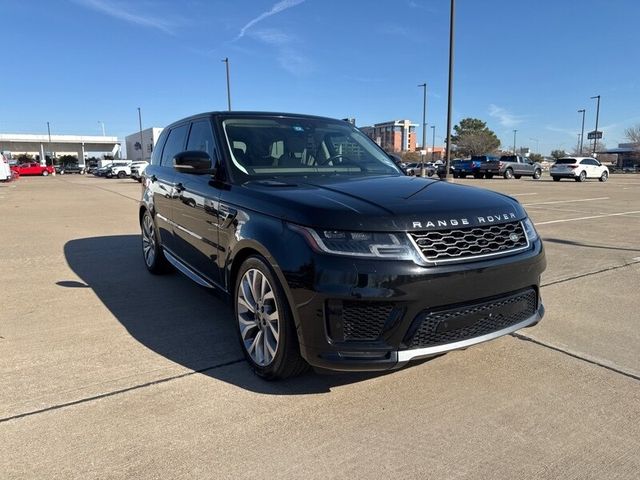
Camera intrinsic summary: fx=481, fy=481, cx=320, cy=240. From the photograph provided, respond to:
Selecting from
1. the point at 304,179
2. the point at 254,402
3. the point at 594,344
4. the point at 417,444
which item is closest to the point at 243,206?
the point at 304,179

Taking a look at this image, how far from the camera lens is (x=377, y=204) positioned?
9.20 ft

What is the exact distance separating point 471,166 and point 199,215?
3295cm

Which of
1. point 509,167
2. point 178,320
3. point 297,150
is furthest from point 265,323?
point 509,167

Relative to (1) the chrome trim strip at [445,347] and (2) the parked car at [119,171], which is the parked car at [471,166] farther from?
(1) the chrome trim strip at [445,347]

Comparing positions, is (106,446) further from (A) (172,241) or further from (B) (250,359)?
(A) (172,241)

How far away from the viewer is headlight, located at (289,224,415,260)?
2576 millimetres

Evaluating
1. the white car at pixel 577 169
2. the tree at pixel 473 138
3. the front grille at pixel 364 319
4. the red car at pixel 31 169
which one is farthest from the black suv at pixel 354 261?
the tree at pixel 473 138

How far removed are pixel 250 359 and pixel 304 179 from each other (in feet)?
4.44

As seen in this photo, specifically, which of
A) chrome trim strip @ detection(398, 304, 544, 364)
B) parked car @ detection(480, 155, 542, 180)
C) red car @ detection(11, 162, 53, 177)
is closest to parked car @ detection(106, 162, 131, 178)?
red car @ detection(11, 162, 53, 177)

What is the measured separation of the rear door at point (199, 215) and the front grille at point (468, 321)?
1.72m

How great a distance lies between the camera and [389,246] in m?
2.59

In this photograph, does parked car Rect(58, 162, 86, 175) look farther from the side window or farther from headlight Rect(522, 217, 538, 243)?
headlight Rect(522, 217, 538, 243)

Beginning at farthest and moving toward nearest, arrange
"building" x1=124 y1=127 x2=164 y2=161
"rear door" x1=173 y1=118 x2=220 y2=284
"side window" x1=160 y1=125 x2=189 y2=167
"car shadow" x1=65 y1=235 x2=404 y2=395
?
"building" x1=124 y1=127 x2=164 y2=161 → "side window" x1=160 y1=125 x2=189 y2=167 → "rear door" x1=173 y1=118 x2=220 y2=284 → "car shadow" x1=65 y1=235 x2=404 y2=395

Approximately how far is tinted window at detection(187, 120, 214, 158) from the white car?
1231 inches
